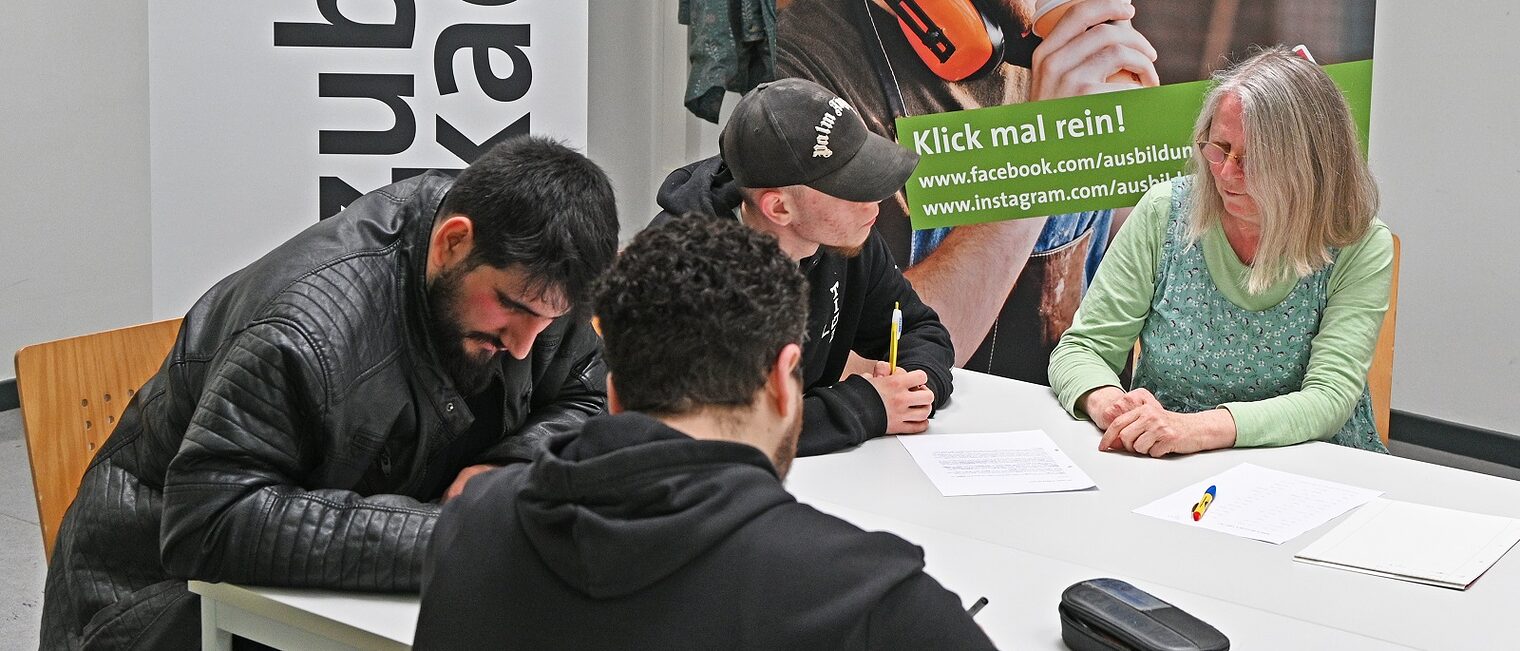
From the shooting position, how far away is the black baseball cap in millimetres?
2191

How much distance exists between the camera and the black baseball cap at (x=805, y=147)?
2.19 m

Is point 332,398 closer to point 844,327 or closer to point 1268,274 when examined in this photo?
point 844,327

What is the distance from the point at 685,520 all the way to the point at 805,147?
124cm

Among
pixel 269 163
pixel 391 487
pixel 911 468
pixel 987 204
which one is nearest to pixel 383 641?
pixel 391 487

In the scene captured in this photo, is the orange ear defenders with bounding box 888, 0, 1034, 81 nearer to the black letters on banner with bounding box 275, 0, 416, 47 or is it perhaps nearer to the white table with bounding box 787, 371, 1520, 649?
the black letters on banner with bounding box 275, 0, 416, 47

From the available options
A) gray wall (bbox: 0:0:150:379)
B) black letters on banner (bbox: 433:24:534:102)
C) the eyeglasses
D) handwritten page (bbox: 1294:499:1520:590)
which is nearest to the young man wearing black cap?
the eyeglasses

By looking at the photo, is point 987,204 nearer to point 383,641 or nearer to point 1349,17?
point 1349,17

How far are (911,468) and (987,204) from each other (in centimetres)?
191

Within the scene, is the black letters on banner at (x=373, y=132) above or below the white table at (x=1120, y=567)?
above

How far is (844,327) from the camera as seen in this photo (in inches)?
102

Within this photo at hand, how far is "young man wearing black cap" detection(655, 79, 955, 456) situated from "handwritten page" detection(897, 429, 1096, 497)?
0.08 m

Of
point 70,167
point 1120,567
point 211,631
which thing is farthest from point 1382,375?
point 70,167

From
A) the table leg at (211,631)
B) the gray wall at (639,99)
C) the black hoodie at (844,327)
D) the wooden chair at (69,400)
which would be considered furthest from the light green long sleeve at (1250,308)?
the gray wall at (639,99)

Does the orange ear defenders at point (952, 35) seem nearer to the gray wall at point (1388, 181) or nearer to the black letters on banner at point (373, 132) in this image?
the gray wall at point (1388, 181)
